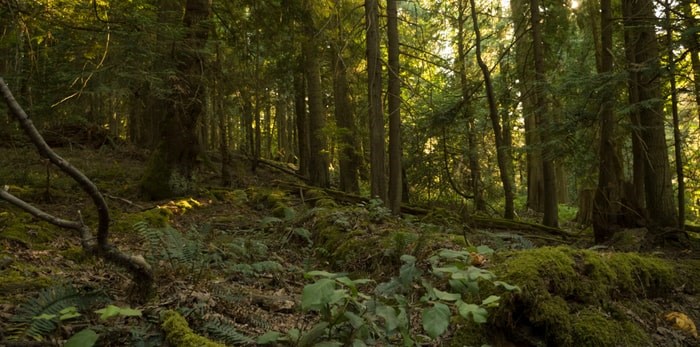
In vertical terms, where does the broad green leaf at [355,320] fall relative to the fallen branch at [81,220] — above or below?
below

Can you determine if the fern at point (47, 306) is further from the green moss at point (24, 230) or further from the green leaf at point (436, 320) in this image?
the green moss at point (24, 230)

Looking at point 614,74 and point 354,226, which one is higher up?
point 614,74

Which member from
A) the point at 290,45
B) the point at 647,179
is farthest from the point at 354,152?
the point at 647,179

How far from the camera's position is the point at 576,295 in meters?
3.82

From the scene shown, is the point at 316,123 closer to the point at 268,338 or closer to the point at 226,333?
the point at 226,333

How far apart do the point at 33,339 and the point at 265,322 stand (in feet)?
4.67

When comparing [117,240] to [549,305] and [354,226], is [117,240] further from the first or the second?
[549,305]

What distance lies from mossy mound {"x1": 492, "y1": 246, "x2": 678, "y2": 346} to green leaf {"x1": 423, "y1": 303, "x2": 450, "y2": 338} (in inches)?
42.5

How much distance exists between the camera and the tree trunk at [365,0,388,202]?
859cm

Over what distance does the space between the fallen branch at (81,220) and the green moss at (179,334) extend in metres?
0.46

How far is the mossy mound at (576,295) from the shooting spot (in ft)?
11.1

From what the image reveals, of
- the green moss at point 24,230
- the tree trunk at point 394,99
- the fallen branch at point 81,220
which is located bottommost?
the green moss at point 24,230

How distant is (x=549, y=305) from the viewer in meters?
3.48

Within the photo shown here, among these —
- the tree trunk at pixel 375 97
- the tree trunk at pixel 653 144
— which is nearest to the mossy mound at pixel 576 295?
the tree trunk at pixel 653 144
